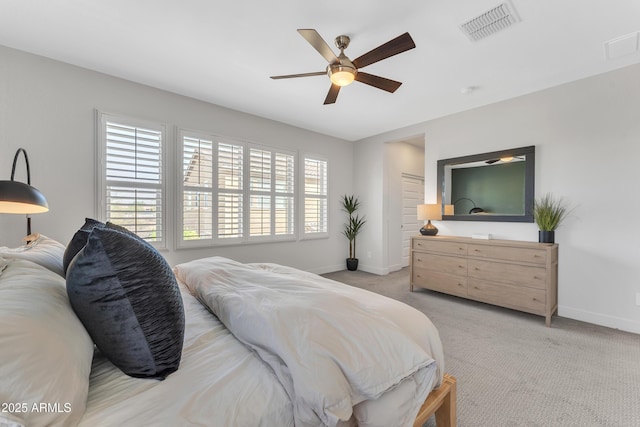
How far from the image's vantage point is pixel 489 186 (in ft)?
12.2

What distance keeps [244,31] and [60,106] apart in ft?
6.99

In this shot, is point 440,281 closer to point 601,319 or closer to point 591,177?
point 601,319

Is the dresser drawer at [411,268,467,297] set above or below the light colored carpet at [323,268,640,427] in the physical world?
above

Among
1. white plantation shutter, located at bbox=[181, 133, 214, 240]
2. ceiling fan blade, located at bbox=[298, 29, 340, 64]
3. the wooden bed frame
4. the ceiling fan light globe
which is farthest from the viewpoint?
white plantation shutter, located at bbox=[181, 133, 214, 240]

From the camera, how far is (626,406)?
5.40ft

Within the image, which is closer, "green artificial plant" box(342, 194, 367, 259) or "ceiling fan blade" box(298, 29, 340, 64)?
"ceiling fan blade" box(298, 29, 340, 64)

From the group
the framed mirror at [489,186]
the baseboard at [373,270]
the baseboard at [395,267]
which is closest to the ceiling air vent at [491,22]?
the framed mirror at [489,186]

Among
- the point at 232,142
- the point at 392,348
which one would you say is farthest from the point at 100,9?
the point at 392,348

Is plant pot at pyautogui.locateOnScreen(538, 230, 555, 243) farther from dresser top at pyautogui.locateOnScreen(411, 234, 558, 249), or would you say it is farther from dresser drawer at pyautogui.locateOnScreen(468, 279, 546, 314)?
dresser drawer at pyautogui.locateOnScreen(468, 279, 546, 314)

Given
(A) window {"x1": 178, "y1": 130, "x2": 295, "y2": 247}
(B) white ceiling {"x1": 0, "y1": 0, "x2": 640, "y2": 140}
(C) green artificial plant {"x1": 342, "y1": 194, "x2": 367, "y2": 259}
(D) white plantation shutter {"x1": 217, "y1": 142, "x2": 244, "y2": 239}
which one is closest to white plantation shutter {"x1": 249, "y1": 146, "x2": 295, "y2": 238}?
(A) window {"x1": 178, "y1": 130, "x2": 295, "y2": 247}

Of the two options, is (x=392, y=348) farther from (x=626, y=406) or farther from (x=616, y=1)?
(x=616, y=1)

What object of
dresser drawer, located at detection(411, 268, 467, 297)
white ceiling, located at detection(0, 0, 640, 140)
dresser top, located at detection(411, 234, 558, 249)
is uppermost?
white ceiling, located at detection(0, 0, 640, 140)

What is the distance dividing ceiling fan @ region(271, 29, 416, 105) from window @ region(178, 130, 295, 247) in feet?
6.27

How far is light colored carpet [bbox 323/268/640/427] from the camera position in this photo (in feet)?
5.19
